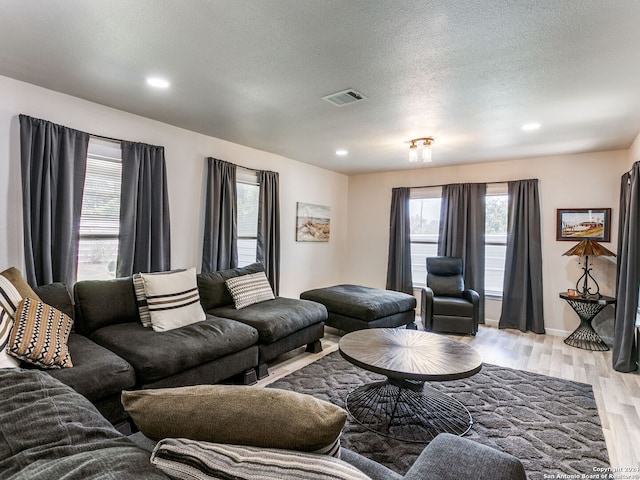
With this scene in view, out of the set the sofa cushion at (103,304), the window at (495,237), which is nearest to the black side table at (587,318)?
the window at (495,237)

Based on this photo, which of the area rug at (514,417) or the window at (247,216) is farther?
the window at (247,216)

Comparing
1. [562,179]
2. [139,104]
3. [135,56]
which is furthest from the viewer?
[562,179]

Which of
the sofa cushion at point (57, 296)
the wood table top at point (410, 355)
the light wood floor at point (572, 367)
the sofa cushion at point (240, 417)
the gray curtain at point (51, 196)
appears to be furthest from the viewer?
the gray curtain at point (51, 196)

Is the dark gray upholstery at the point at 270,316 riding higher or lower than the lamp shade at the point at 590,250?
lower

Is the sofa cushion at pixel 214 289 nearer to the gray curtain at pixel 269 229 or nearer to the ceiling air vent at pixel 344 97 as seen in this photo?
the gray curtain at pixel 269 229

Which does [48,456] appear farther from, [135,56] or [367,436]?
[135,56]

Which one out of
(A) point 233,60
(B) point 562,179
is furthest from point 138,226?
(B) point 562,179

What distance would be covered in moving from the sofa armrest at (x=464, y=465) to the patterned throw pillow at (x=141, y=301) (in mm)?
2521

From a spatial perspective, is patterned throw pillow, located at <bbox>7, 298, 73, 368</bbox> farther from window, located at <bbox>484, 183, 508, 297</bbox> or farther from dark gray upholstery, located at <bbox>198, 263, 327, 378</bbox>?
window, located at <bbox>484, 183, 508, 297</bbox>

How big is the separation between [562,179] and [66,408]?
220 inches

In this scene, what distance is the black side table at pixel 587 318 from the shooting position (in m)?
4.02

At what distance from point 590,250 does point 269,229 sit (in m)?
4.00

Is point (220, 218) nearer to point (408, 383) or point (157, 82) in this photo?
point (157, 82)

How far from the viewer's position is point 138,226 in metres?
3.38
